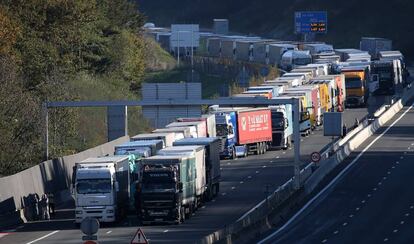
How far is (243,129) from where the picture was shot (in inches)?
3371

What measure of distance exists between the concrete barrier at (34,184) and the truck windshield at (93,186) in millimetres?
4162

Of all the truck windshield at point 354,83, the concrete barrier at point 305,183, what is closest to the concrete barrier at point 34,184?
the concrete barrier at point 305,183

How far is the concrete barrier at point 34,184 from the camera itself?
59.6 m

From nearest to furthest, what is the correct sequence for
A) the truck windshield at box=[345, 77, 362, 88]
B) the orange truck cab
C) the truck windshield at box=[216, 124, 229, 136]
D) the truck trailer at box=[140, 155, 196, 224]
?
the truck trailer at box=[140, 155, 196, 224]
the truck windshield at box=[216, 124, 229, 136]
the truck windshield at box=[345, 77, 362, 88]
the orange truck cab

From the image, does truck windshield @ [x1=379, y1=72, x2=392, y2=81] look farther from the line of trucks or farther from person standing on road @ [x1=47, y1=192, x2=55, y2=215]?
person standing on road @ [x1=47, y1=192, x2=55, y2=215]

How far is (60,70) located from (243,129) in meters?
15.2

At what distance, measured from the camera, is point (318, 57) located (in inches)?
5822

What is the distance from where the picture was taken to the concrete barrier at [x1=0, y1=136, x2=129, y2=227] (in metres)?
59.6

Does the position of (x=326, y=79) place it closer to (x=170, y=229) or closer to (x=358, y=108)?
(x=358, y=108)

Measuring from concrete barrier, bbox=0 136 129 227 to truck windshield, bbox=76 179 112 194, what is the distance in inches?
164

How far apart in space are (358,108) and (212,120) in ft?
136

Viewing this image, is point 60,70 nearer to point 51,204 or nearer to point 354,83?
point 51,204

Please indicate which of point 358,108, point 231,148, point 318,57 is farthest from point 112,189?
point 318,57

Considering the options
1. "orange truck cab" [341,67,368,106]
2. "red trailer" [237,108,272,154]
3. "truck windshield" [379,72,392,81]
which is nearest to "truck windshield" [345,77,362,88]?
"orange truck cab" [341,67,368,106]
